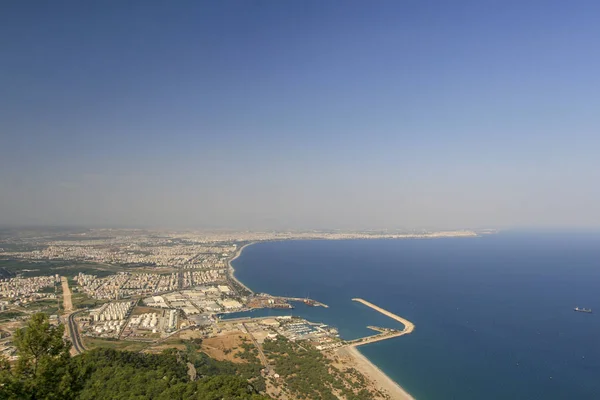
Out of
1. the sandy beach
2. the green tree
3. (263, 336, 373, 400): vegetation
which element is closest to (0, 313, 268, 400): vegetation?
the green tree

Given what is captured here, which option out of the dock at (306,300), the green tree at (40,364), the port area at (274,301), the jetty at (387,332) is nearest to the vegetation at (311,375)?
the jetty at (387,332)

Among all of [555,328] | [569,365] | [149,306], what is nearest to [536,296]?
[555,328]

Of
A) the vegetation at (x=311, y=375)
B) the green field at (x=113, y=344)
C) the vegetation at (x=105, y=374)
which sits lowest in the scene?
the green field at (x=113, y=344)

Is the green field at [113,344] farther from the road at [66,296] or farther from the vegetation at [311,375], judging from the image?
the road at [66,296]

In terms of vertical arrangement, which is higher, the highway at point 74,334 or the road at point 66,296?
the road at point 66,296

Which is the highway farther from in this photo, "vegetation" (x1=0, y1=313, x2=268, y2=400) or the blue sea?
the blue sea

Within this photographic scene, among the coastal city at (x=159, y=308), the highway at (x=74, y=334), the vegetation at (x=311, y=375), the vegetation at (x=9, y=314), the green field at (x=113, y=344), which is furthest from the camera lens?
the vegetation at (x=9, y=314)
